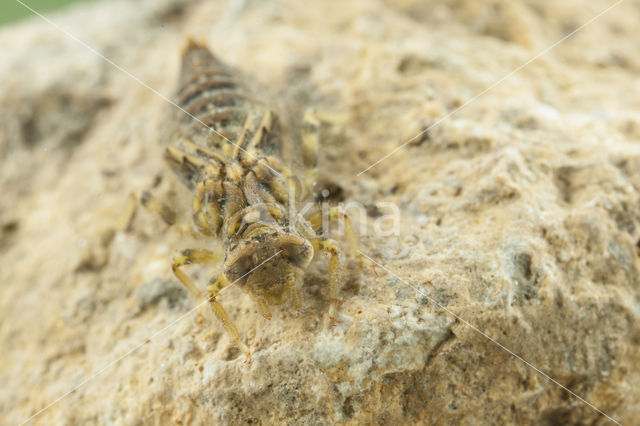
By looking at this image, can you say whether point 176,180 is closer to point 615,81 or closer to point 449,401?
point 449,401

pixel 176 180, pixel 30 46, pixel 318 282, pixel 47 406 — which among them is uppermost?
pixel 30 46

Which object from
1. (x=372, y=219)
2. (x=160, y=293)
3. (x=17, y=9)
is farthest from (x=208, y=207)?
(x=17, y=9)

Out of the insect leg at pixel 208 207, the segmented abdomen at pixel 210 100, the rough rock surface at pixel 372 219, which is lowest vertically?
the rough rock surface at pixel 372 219

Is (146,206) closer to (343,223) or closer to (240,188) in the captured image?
(240,188)

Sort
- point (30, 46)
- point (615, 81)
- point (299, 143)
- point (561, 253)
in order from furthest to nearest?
point (30, 46) < point (615, 81) < point (299, 143) < point (561, 253)

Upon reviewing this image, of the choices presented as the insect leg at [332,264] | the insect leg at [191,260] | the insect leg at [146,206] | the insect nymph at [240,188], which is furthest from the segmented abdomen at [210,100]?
the insect leg at [332,264]

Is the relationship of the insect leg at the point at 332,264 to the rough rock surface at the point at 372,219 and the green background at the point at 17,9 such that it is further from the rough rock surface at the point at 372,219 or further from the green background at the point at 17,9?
Answer: the green background at the point at 17,9

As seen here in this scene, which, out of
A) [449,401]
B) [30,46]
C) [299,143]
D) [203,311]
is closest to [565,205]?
[449,401]
